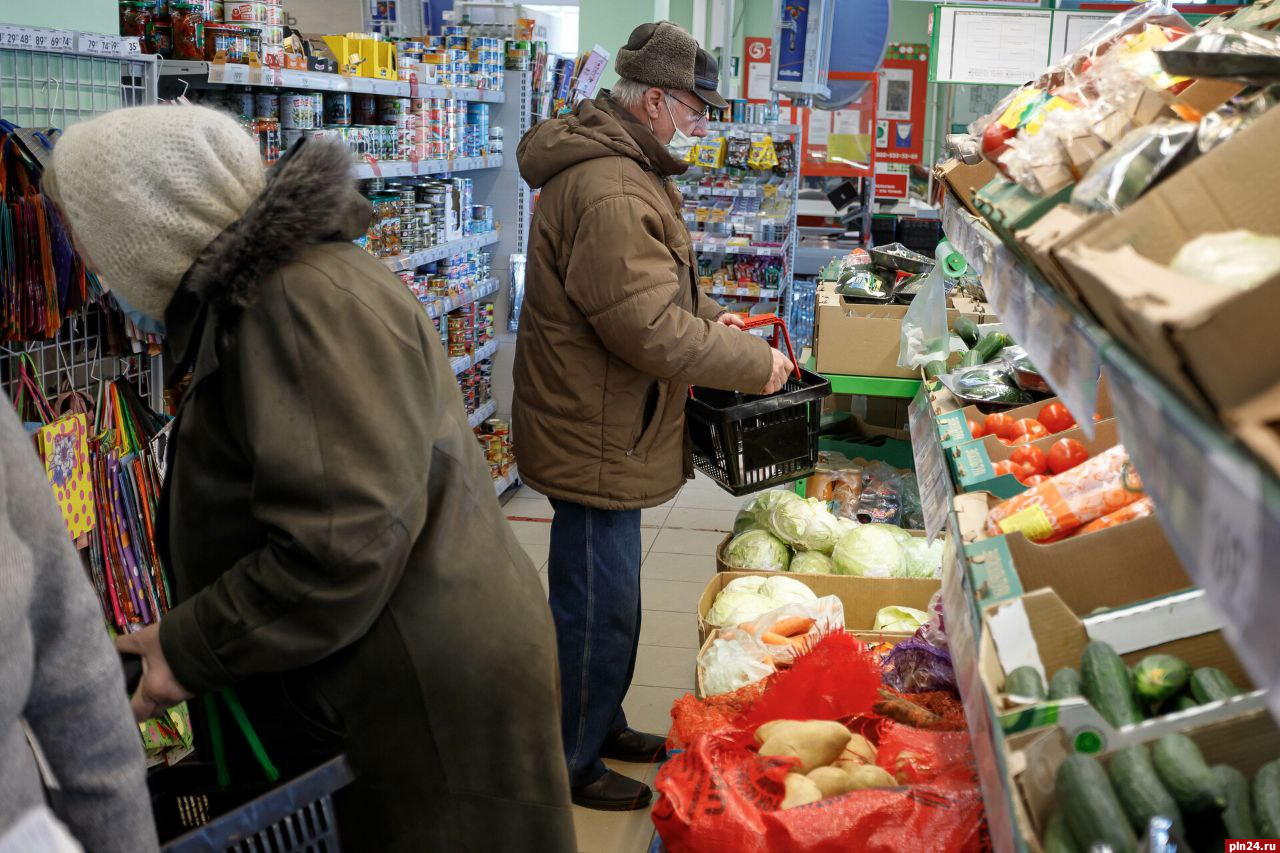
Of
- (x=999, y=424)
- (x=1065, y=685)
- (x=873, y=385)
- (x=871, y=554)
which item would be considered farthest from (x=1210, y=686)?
(x=873, y=385)

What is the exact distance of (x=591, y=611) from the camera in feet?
10.4

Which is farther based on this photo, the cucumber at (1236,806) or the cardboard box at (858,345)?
the cardboard box at (858,345)

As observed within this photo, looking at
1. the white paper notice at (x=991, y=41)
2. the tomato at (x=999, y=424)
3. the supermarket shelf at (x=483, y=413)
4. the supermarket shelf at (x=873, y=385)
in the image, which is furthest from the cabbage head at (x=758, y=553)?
the white paper notice at (x=991, y=41)

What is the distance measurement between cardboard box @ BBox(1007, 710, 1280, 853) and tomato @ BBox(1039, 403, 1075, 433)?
1434mm

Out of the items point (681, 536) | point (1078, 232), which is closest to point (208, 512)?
point (1078, 232)

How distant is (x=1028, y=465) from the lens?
2.37m

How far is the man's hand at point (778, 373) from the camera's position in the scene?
3.15 m

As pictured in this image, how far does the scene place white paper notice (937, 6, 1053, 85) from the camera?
222 inches

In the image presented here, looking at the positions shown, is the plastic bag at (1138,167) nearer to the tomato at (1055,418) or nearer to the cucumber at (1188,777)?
the cucumber at (1188,777)

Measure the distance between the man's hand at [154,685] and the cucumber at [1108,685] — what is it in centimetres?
123

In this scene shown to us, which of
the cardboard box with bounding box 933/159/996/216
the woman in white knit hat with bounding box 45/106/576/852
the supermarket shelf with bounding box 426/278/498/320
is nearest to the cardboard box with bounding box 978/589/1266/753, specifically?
the woman in white knit hat with bounding box 45/106/576/852

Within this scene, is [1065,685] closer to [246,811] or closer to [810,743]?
[810,743]

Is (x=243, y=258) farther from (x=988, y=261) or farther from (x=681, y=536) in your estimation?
(x=681, y=536)

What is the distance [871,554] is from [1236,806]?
220 centimetres
